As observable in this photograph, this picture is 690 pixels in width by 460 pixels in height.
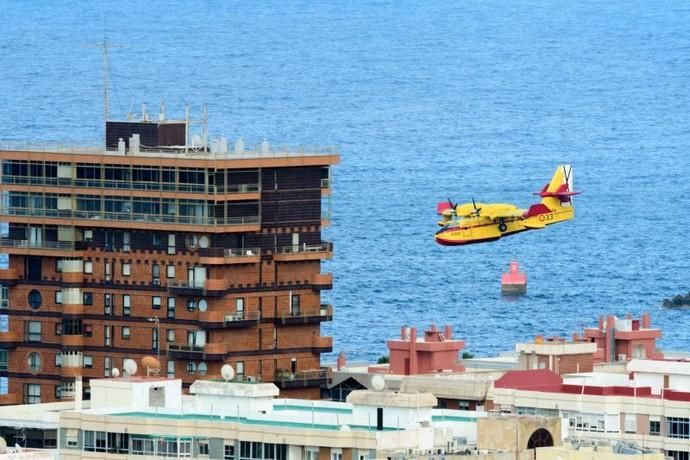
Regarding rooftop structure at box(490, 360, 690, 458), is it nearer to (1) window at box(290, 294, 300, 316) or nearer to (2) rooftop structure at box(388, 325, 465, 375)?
(2) rooftop structure at box(388, 325, 465, 375)

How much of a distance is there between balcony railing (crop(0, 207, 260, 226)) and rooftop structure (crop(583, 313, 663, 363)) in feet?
59.7

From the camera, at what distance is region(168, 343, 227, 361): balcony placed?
176 meters

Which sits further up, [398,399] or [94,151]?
[94,151]

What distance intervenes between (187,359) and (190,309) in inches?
95.0

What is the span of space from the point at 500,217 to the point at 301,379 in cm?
1474

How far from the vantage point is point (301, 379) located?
17662cm

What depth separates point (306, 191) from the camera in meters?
180

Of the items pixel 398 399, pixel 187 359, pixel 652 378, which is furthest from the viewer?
pixel 187 359

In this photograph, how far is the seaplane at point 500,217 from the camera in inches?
7293

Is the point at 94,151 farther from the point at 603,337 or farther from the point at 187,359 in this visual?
the point at 603,337

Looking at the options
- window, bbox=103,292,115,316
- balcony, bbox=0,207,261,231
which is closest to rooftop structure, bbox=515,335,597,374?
balcony, bbox=0,207,261,231

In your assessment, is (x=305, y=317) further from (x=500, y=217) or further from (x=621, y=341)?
Result: (x=621, y=341)

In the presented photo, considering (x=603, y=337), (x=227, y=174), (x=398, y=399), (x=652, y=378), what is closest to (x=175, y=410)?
(x=398, y=399)

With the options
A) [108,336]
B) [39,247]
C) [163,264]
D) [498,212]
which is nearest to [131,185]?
[163,264]
